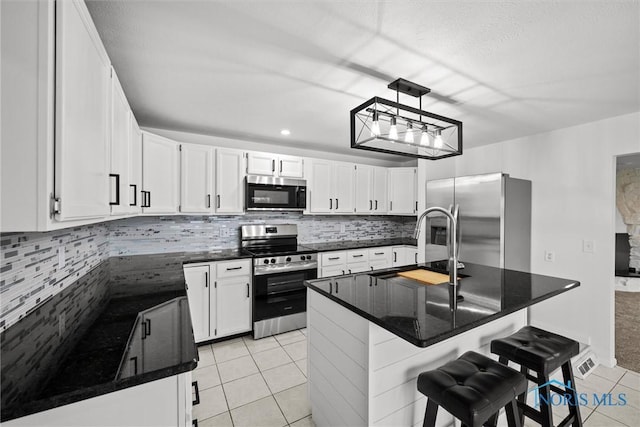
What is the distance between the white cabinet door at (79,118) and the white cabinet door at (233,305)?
1904mm

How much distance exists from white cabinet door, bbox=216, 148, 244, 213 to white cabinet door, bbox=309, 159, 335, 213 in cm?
100

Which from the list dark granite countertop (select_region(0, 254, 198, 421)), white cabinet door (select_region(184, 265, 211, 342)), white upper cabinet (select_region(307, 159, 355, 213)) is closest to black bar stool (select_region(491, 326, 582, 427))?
dark granite countertop (select_region(0, 254, 198, 421))

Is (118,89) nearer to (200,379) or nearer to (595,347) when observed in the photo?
(200,379)

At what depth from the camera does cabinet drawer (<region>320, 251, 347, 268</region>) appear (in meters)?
3.58

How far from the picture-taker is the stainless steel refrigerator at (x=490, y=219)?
285cm

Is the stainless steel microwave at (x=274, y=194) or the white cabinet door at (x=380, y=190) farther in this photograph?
the white cabinet door at (x=380, y=190)

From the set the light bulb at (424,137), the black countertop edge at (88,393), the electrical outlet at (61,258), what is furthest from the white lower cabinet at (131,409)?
the light bulb at (424,137)

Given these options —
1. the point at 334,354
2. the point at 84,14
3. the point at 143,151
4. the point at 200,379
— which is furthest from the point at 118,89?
the point at 200,379

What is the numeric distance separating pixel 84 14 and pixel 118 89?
0.70m

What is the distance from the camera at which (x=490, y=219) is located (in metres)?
2.89

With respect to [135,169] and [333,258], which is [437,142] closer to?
[333,258]

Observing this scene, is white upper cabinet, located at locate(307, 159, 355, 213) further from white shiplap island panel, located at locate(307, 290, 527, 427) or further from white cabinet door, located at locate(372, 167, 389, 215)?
white shiplap island panel, located at locate(307, 290, 527, 427)

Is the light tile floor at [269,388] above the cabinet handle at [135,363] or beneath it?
beneath

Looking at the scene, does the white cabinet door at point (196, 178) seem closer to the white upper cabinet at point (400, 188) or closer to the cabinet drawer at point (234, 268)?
the cabinet drawer at point (234, 268)
